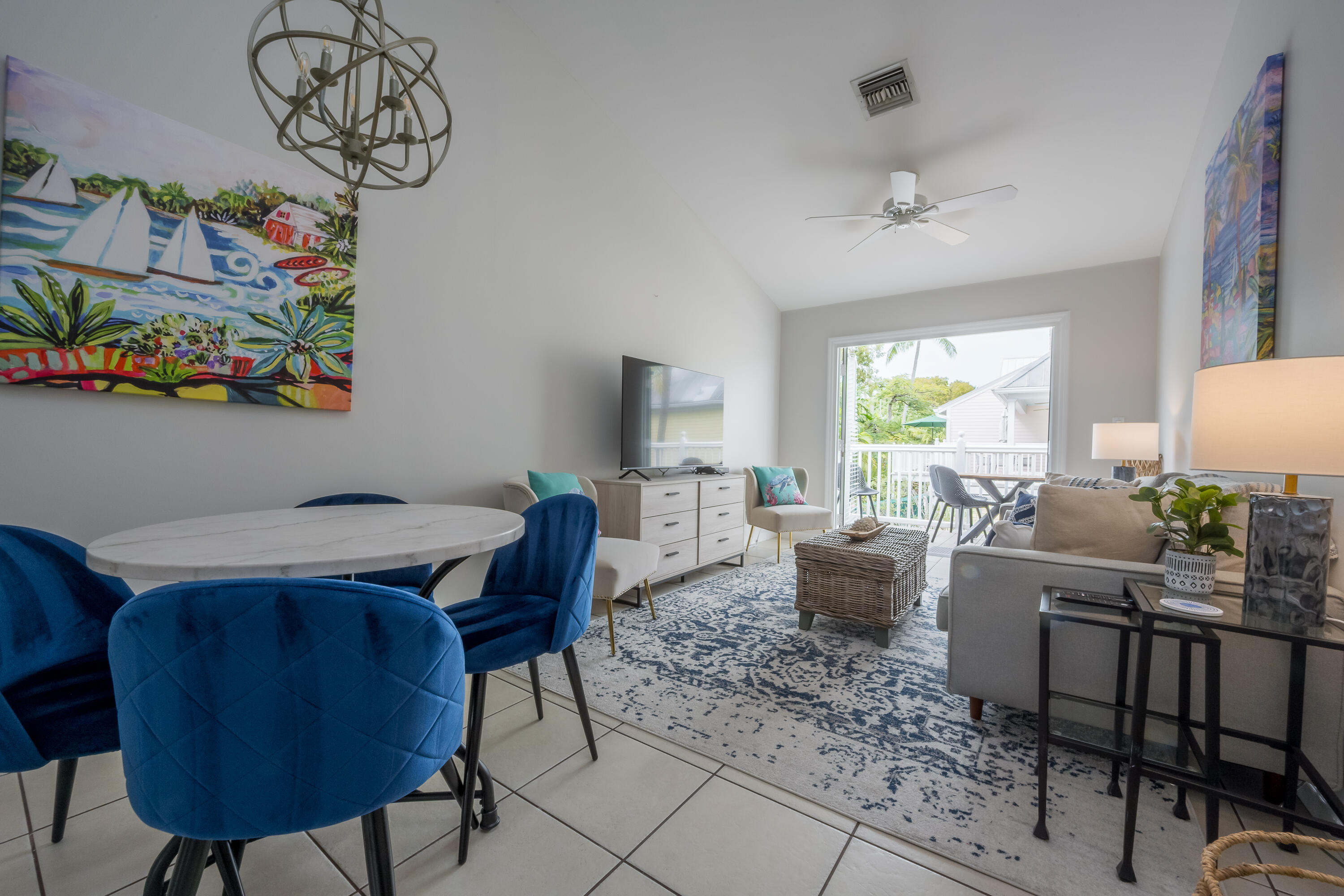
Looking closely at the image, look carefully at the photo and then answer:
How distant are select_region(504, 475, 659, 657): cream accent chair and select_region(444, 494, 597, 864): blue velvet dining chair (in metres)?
0.57

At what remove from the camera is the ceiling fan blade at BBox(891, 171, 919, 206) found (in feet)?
10.6

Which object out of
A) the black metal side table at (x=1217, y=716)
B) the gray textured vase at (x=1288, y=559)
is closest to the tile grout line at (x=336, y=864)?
the black metal side table at (x=1217, y=716)

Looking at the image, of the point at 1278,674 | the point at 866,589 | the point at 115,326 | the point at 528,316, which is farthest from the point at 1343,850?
the point at 528,316

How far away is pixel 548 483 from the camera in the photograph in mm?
2982

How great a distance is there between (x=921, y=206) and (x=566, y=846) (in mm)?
3704

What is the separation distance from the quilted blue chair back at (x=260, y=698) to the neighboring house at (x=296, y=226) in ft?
6.22

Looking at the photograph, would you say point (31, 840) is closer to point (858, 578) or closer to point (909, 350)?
point (858, 578)

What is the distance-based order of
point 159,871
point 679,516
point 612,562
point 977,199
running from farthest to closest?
point 679,516 < point 977,199 < point 612,562 < point 159,871

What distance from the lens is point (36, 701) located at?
3.48 ft

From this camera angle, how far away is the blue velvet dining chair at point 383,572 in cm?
196

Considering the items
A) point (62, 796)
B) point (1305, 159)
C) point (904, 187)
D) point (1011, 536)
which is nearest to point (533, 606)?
point (62, 796)

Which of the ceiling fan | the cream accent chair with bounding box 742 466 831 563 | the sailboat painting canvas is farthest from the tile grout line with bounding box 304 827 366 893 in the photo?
the ceiling fan

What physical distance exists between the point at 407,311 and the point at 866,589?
8.31 feet

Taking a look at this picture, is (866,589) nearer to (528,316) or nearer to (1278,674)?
(1278,674)
